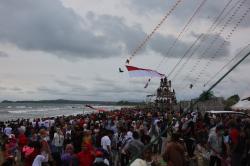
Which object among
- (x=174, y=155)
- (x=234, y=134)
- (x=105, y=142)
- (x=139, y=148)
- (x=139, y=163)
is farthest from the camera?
(x=234, y=134)

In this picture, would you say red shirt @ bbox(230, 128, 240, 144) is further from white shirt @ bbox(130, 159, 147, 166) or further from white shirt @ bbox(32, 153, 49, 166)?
white shirt @ bbox(130, 159, 147, 166)

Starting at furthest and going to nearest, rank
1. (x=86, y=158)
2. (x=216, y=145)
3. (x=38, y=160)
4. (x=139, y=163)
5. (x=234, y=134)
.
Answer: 1. (x=234, y=134)
2. (x=216, y=145)
3. (x=86, y=158)
4. (x=38, y=160)
5. (x=139, y=163)

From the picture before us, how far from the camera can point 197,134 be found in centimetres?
1574

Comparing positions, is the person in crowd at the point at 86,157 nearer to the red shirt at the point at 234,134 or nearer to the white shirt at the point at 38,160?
the white shirt at the point at 38,160

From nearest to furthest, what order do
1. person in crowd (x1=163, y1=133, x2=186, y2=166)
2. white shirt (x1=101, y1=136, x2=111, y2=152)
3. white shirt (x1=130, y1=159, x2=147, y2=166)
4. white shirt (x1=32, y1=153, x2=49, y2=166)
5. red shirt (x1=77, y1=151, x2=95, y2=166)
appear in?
white shirt (x1=130, y1=159, x2=147, y2=166) → person in crowd (x1=163, y1=133, x2=186, y2=166) → white shirt (x1=32, y1=153, x2=49, y2=166) → red shirt (x1=77, y1=151, x2=95, y2=166) → white shirt (x1=101, y1=136, x2=111, y2=152)

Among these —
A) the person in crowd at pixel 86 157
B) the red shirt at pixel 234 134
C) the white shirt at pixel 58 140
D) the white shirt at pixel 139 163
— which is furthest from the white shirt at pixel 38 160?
the white shirt at pixel 58 140

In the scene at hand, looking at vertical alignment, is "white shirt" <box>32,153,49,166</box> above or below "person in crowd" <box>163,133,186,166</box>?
below

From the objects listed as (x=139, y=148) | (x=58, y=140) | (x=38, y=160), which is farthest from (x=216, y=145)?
(x=58, y=140)

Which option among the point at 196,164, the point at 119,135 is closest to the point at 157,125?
the point at 119,135

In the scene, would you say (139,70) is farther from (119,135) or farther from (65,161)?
(65,161)

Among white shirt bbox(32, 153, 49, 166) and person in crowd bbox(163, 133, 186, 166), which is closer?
person in crowd bbox(163, 133, 186, 166)

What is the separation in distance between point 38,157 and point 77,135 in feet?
15.2

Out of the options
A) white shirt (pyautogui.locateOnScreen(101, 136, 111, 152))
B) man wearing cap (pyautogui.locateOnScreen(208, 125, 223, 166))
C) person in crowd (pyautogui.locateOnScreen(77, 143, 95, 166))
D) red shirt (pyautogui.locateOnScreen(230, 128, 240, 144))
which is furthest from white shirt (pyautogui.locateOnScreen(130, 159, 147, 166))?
red shirt (pyautogui.locateOnScreen(230, 128, 240, 144))

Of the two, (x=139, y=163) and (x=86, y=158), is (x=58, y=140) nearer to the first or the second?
(x=86, y=158)
